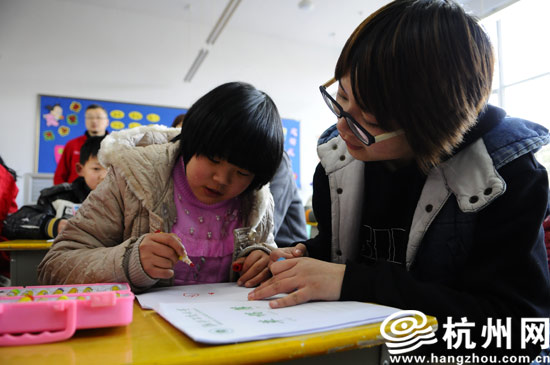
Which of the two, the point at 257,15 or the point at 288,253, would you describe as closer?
the point at 288,253

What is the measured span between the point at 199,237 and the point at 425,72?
67 cm

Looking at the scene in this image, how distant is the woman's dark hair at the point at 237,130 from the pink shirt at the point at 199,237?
11cm

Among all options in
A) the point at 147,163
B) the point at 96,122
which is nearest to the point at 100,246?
the point at 147,163

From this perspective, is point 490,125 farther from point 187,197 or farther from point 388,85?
point 187,197

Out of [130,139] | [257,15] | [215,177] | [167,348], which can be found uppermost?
[257,15]

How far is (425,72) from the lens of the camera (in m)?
0.68

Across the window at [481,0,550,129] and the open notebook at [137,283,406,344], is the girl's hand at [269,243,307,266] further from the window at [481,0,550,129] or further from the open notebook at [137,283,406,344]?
the window at [481,0,550,129]

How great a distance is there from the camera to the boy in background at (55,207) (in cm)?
204

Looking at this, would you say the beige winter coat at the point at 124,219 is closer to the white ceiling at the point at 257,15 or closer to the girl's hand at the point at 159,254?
the girl's hand at the point at 159,254

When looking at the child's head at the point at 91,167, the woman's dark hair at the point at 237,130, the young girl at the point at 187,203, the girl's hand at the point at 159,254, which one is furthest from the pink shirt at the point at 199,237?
the child's head at the point at 91,167

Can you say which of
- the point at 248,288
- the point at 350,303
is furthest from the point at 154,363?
the point at 248,288

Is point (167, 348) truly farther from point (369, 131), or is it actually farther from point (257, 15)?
point (257, 15)

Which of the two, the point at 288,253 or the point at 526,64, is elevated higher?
the point at 526,64

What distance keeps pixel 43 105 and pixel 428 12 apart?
4.61 m
